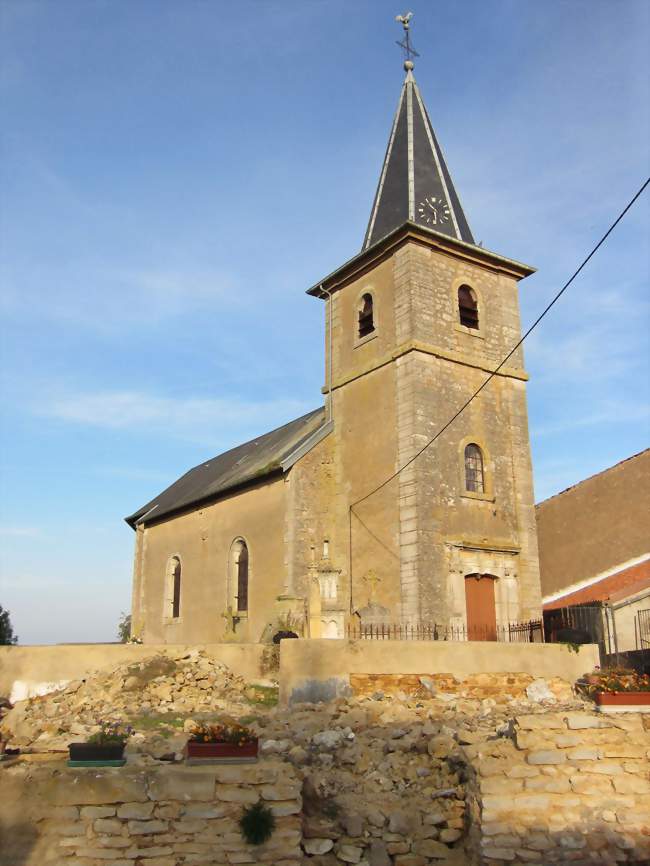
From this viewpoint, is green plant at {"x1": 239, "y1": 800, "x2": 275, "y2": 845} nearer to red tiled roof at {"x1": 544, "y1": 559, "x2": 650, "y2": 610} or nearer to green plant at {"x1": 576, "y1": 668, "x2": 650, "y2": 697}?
green plant at {"x1": 576, "y1": 668, "x2": 650, "y2": 697}

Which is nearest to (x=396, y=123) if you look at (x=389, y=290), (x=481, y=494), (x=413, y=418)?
(x=389, y=290)

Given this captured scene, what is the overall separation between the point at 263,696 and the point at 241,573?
763cm

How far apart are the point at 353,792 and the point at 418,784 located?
2.92 feet

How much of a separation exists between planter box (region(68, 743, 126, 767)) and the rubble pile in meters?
2.59

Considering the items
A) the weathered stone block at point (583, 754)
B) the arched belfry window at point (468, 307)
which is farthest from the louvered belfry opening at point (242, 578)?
the weathered stone block at point (583, 754)

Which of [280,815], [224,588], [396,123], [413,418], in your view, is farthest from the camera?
[396,123]

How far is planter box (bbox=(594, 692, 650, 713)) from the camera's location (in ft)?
33.4

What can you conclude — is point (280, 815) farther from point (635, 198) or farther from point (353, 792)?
point (635, 198)

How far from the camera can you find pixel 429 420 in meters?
18.7

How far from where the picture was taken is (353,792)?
985 cm

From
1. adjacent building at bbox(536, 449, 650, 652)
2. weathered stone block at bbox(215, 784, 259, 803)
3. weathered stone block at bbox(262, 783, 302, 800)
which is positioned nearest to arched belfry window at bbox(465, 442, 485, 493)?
adjacent building at bbox(536, 449, 650, 652)

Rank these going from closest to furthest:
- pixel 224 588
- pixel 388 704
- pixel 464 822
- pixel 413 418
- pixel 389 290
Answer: pixel 464 822 → pixel 388 704 → pixel 413 418 → pixel 389 290 → pixel 224 588

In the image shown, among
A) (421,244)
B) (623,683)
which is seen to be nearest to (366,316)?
(421,244)

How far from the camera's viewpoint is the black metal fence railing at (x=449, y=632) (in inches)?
671
